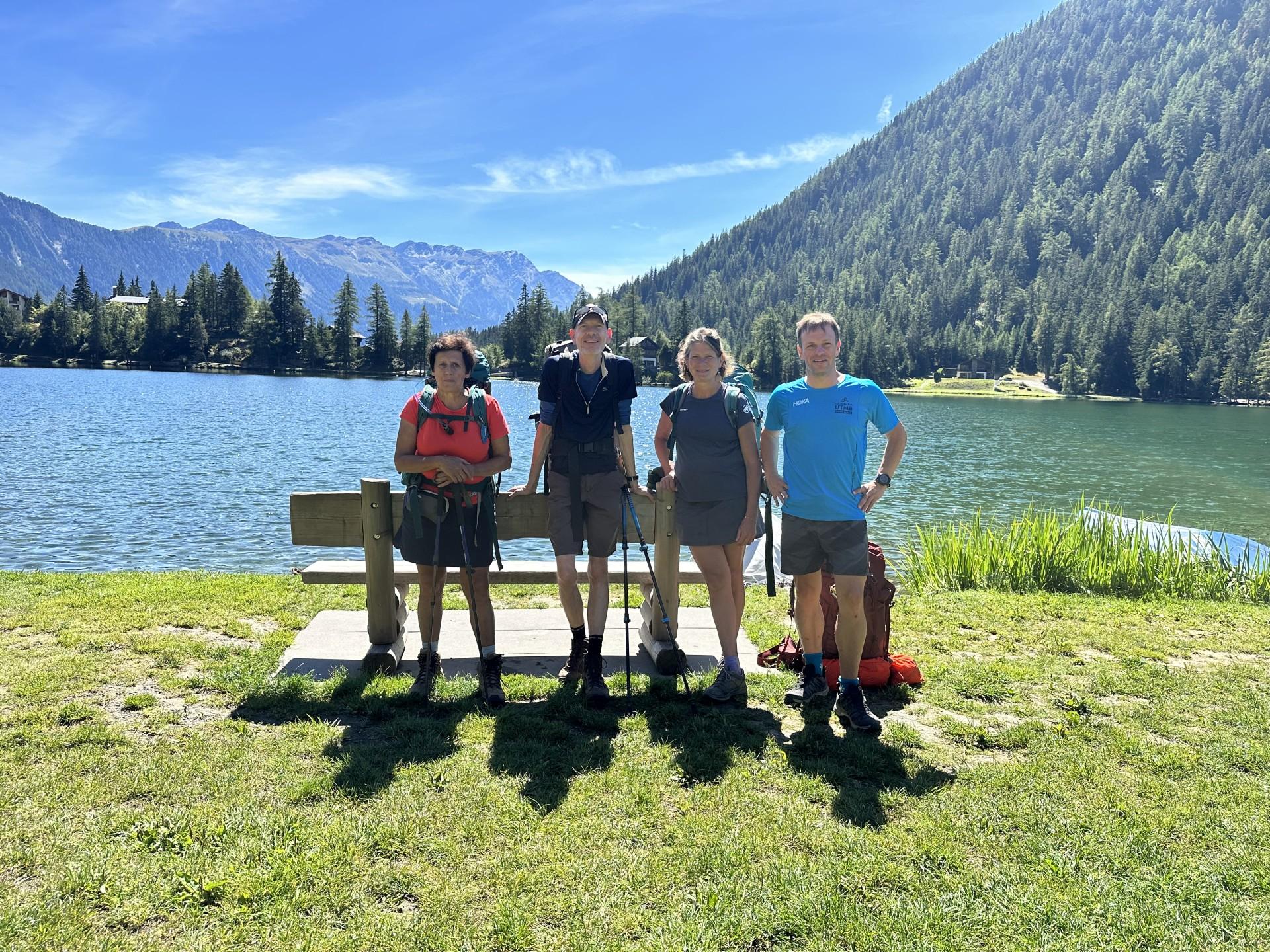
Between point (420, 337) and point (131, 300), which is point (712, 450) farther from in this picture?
point (131, 300)

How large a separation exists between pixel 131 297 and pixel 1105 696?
200m

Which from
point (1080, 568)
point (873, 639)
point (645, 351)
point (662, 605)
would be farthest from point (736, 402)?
point (645, 351)

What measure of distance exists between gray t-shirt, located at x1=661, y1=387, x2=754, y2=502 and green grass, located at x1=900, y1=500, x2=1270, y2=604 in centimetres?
630

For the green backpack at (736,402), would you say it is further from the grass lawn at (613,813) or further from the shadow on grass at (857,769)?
the grass lawn at (613,813)

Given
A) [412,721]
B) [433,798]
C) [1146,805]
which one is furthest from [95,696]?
[1146,805]

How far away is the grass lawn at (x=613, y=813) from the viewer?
3061mm

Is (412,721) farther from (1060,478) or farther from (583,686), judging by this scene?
(1060,478)

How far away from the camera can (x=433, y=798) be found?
3.95 metres

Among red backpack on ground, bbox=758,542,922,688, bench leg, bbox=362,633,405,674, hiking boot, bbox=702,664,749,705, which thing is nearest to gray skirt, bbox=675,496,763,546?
red backpack on ground, bbox=758,542,922,688

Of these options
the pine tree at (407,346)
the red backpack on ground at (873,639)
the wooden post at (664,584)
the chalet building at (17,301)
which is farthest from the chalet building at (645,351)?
the red backpack on ground at (873,639)

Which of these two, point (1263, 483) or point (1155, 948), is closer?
point (1155, 948)

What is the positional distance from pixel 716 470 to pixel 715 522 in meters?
0.36

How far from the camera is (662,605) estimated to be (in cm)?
609

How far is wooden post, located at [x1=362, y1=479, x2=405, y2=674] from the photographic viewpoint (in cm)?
579
